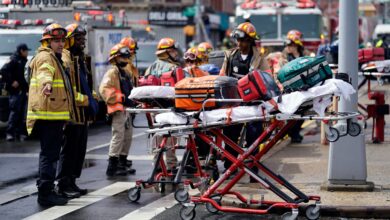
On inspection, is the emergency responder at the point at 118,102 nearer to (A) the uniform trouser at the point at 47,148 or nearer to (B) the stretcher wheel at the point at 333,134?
(A) the uniform trouser at the point at 47,148

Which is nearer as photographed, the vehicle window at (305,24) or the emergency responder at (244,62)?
the emergency responder at (244,62)

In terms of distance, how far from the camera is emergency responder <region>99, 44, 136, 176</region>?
12.7 metres

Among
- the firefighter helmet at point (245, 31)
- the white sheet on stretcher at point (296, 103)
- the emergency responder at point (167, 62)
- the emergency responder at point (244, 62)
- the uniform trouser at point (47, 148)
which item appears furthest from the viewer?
the emergency responder at point (167, 62)

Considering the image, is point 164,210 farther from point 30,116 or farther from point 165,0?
point 165,0

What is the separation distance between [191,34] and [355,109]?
1897 inches

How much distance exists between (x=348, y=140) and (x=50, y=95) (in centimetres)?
328

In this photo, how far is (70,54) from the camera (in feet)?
36.7

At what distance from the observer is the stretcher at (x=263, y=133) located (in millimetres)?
8719

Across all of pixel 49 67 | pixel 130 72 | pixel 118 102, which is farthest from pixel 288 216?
pixel 130 72

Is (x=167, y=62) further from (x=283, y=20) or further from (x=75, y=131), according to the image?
(x=283, y=20)

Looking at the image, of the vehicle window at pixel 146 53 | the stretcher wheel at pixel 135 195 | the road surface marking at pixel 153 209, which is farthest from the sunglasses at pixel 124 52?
the vehicle window at pixel 146 53

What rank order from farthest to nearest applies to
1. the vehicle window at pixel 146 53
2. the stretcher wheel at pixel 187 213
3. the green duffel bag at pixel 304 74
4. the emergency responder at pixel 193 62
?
1. the vehicle window at pixel 146 53
2. the emergency responder at pixel 193 62
3. the stretcher wheel at pixel 187 213
4. the green duffel bag at pixel 304 74

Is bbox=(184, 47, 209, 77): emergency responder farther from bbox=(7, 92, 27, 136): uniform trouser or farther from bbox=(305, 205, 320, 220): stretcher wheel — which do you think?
bbox=(7, 92, 27, 136): uniform trouser

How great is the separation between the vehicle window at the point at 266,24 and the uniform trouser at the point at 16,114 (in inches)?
437
